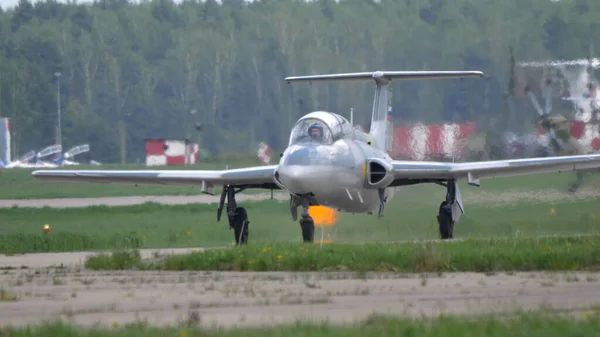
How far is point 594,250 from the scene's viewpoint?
56.7 feet

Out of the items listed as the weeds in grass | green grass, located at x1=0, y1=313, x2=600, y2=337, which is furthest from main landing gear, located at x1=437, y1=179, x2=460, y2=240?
Result: green grass, located at x1=0, y1=313, x2=600, y2=337

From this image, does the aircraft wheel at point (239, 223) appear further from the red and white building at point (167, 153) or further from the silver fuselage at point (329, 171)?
the red and white building at point (167, 153)

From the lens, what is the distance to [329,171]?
23.3 metres

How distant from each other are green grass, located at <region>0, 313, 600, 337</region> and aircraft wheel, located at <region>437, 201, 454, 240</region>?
14395 mm

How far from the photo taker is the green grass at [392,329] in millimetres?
10078

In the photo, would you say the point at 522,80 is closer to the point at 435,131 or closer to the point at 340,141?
the point at 435,131

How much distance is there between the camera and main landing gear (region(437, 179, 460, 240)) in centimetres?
2541

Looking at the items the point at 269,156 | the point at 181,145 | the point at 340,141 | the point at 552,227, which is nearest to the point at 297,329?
the point at 340,141

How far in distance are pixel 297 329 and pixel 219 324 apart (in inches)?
37.2

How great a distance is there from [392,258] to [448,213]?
28.0ft

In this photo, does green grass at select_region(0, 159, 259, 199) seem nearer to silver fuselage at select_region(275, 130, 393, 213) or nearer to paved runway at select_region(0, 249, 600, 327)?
silver fuselage at select_region(275, 130, 393, 213)

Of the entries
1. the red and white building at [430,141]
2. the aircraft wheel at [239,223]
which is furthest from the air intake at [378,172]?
the red and white building at [430,141]

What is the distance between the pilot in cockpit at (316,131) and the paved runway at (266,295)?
7.27 m

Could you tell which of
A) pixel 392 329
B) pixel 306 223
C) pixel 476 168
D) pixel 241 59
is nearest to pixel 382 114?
pixel 476 168
